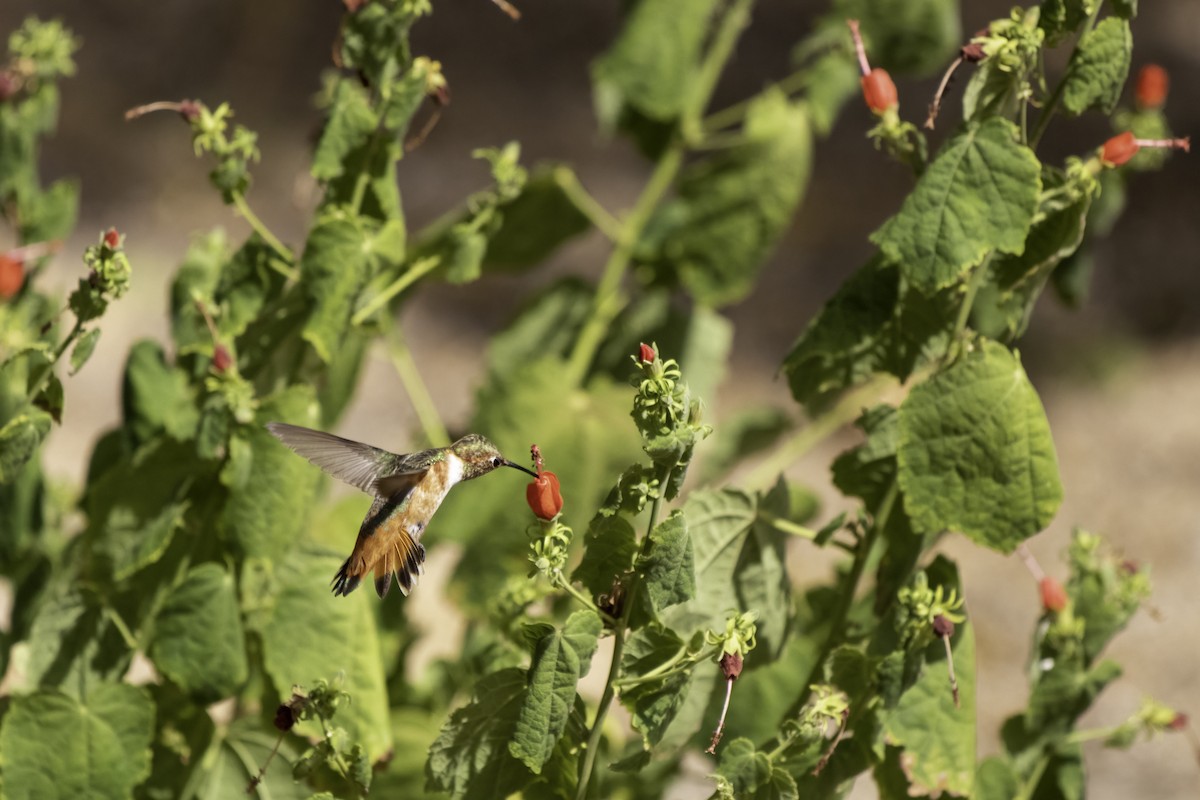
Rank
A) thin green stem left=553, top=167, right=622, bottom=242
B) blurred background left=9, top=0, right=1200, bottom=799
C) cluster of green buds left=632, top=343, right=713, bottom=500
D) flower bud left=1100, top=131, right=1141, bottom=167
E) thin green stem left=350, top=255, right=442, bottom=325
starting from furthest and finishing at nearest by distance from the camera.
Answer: blurred background left=9, top=0, right=1200, bottom=799 → thin green stem left=553, top=167, right=622, bottom=242 → thin green stem left=350, top=255, right=442, bottom=325 → flower bud left=1100, top=131, right=1141, bottom=167 → cluster of green buds left=632, top=343, right=713, bottom=500

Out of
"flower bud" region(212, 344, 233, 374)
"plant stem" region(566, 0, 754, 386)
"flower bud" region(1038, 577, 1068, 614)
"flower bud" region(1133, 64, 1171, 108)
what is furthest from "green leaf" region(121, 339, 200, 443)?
"flower bud" region(1133, 64, 1171, 108)

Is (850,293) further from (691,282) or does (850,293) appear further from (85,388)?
(85,388)

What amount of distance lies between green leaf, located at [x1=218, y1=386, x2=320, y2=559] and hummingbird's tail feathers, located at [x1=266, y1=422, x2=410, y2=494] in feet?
0.43

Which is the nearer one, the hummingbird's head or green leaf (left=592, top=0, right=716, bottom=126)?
the hummingbird's head

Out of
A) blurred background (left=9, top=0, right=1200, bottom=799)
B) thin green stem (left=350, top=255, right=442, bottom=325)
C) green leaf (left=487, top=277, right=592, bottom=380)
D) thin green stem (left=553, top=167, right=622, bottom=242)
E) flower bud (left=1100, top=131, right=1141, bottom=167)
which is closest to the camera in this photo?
flower bud (left=1100, top=131, right=1141, bottom=167)

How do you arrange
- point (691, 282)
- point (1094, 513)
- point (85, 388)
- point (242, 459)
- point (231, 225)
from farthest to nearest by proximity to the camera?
point (231, 225) → point (85, 388) → point (1094, 513) → point (691, 282) → point (242, 459)

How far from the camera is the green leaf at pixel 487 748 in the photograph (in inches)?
20.6

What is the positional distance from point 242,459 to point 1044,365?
2.04 metres

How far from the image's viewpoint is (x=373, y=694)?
65cm

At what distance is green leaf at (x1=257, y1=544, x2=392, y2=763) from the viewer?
645mm

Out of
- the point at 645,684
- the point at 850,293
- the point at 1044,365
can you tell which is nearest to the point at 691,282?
the point at 850,293

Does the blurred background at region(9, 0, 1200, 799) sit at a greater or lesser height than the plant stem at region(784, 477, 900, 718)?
greater

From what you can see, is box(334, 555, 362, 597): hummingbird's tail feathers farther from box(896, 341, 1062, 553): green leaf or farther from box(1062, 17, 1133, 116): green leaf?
box(1062, 17, 1133, 116): green leaf

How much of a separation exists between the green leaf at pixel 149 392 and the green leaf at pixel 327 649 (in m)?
0.12
